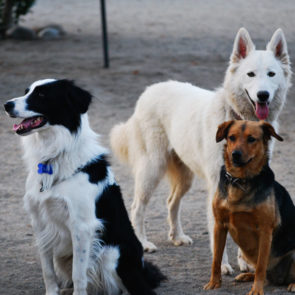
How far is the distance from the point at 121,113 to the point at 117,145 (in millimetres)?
3714

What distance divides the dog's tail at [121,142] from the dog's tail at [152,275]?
1.96m

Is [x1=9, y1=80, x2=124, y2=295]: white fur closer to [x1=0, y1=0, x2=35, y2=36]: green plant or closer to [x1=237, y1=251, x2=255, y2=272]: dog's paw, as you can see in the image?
[x1=237, y1=251, x2=255, y2=272]: dog's paw

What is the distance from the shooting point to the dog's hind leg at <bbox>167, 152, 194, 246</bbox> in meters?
6.22

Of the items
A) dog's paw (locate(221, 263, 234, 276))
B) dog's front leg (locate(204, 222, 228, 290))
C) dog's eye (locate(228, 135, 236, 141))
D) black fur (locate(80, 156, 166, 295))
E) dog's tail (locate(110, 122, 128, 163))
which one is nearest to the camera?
black fur (locate(80, 156, 166, 295))

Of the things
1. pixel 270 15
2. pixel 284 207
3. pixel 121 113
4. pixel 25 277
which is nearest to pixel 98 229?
pixel 25 277

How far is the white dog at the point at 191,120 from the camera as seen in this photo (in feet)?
17.5

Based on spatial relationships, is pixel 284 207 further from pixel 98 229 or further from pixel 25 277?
pixel 25 277

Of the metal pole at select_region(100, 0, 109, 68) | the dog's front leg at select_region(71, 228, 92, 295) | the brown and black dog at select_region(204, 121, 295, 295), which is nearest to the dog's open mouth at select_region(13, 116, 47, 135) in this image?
the dog's front leg at select_region(71, 228, 92, 295)

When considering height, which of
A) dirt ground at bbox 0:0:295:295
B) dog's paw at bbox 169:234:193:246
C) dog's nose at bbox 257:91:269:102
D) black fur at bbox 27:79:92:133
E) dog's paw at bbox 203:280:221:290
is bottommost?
dirt ground at bbox 0:0:295:295

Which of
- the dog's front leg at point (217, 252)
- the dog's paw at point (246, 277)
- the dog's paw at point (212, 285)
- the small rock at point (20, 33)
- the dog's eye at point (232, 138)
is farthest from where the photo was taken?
the small rock at point (20, 33)

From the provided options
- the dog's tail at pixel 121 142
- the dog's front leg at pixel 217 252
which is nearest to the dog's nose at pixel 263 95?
the dog's front leg at pixel 217 252

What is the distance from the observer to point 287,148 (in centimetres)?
899

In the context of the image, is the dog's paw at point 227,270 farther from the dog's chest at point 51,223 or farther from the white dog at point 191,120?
the dog's chest at point 51,223

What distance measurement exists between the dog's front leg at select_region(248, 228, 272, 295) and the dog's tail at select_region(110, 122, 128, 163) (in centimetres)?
249
